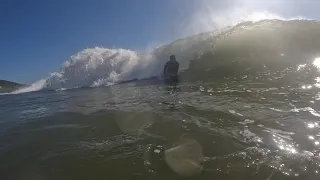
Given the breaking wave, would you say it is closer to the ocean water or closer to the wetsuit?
the wetsuit

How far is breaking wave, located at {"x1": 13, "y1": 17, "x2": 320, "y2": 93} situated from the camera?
14.8 meters

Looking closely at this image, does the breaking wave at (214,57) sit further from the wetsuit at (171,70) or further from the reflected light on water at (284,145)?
the reflected light on water at (284,145)

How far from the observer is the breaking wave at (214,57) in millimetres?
14797

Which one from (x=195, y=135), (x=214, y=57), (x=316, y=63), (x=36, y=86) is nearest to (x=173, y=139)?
(x=195, y=135)

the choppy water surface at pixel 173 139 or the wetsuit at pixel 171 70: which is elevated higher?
the wetsuit at pixel 171 70

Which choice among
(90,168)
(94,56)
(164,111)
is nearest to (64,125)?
(164,111)

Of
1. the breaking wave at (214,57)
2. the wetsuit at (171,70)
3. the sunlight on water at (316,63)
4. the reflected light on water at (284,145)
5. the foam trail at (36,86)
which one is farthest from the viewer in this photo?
the foam trail at (36,86)

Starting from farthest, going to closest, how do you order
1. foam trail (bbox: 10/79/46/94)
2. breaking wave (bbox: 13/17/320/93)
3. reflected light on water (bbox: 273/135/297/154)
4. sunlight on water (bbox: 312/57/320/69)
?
1. foam trail (bbox: 10/79/46/94)
2. breaking wave (bbox: 13/17/320/93)
3. sunlight on water (bbox: 312/57/320/69)
4. reflected light on water (bbox: 273/135/297/154)

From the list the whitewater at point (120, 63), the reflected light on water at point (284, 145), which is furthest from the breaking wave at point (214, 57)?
the reflected light on water at point (284, 145)

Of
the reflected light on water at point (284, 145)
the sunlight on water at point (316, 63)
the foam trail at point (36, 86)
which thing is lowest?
the reflected light on water at point (284, 145)

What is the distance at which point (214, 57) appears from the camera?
1725 cm

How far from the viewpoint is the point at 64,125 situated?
7.60 meters

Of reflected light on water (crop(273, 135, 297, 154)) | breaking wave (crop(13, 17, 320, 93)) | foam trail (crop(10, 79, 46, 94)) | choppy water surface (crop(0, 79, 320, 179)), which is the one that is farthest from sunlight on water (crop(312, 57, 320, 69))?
foam trail (crop(10, 79, 46, 94))

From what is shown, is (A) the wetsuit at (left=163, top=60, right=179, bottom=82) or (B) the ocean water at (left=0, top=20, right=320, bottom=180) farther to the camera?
(A) the wetsuit at (left=163, top=60, right=179, bottom=82)
